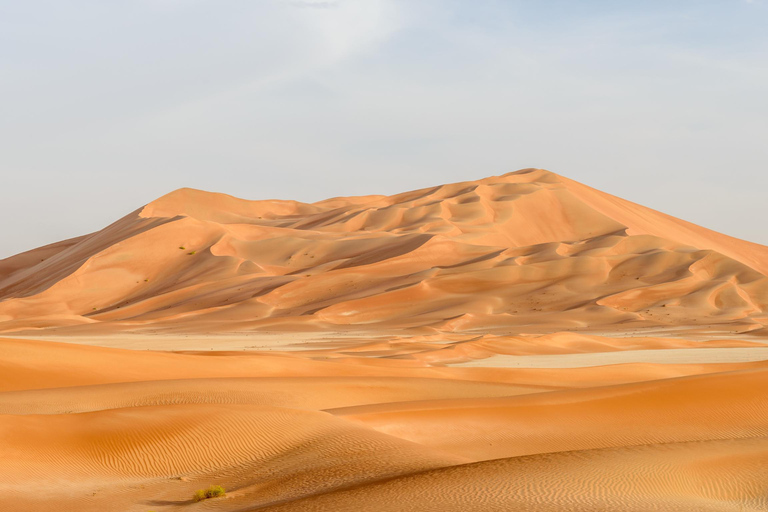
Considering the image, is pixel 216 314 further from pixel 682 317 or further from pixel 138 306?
pixel 682 317

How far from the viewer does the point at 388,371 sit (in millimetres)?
21375

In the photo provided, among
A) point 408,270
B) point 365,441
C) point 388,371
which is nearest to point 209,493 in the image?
point 365,441

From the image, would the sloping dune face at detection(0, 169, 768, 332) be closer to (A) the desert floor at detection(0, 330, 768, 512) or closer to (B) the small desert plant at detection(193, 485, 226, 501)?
(A) the desert floor at detection(0, 330, 768, 512)

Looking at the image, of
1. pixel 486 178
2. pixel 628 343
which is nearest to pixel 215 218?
pixel 486 178

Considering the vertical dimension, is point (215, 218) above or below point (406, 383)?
above

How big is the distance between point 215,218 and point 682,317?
60.9 metres

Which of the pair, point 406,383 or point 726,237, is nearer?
point 406,383

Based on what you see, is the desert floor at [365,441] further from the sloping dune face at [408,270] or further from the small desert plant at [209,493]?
the sloping dune face at [408,270]

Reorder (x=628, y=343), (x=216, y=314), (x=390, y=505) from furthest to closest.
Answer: (x=216, y=314), (x=628, y=343), (x=390, y=505)

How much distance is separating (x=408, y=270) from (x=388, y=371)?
37.6 meters

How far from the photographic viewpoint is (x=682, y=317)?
149 feet

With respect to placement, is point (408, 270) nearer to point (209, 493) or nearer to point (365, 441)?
point (365, 441)

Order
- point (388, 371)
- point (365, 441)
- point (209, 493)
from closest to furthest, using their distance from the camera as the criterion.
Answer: point (209, 493) → point (365, 441) → point (388, 371)

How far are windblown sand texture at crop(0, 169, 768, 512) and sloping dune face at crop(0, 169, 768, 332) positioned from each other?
26cm
